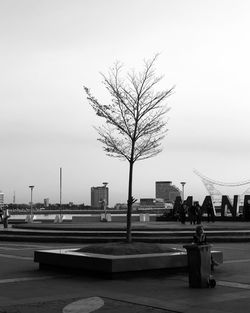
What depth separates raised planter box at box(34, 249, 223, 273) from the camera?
1255 cm

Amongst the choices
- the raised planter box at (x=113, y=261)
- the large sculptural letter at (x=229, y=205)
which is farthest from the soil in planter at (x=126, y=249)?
the large sculptural letter at (x=229, y=205)

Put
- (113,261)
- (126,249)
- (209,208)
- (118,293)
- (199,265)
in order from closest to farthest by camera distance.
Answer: (118,293)
(199,265)
(113,261)
(126,249)
(209,208)

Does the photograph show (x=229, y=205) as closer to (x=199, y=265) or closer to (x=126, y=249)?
(x=126, y=249)

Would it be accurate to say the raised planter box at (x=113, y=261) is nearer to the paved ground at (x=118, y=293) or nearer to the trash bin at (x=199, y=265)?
the paved ground at (x=118, y=293)

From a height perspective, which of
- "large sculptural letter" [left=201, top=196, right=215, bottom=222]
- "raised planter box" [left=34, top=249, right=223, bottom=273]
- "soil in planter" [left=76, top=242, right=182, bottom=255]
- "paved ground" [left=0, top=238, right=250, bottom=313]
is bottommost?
"paved ground" [left=0, top=238, right=250, bottom=313]

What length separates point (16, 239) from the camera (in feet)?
87.4

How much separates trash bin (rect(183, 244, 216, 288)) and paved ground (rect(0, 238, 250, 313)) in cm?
23

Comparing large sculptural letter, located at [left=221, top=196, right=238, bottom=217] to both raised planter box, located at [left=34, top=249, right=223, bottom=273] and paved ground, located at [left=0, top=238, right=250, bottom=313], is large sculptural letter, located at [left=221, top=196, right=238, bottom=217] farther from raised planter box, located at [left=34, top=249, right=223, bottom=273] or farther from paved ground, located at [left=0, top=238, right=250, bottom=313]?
raised planter box, located at [left=34, top=249, right=223, bottom=273]

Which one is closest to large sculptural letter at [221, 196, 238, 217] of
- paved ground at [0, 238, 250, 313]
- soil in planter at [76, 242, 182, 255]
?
paved ground at [0, 238, 250, 313]

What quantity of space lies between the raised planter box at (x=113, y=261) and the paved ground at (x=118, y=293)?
230 mm

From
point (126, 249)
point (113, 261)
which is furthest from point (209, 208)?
point (113, 261)

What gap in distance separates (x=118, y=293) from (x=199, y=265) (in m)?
1.70

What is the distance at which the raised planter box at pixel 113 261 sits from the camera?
1255 centimetres

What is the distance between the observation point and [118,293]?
10484 millimetres
